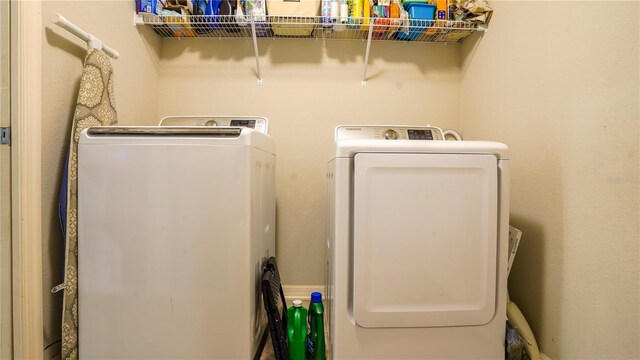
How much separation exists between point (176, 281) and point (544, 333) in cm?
160

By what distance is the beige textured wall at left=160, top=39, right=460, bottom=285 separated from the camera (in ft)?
6.71

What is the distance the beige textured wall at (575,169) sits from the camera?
3.09ft

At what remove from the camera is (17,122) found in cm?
104

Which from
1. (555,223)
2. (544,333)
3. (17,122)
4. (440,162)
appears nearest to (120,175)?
(17,122)

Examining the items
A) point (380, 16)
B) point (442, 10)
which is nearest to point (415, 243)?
point (380, 16)

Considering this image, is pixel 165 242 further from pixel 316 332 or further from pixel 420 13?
pixel 420 13

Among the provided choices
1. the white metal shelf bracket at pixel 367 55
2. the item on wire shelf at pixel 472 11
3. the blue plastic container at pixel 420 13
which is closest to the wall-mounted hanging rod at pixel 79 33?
the white metal shelf bracket at pixel 367 55

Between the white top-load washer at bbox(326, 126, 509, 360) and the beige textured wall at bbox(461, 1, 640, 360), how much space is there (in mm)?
279

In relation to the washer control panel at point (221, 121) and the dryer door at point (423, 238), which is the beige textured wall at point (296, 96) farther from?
the dryer door at point (423, 238)

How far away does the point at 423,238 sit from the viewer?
3.61 feet

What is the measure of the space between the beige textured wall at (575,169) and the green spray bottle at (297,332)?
3.57ft

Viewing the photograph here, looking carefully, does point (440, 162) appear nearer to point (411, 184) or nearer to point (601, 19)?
point (411, 184)

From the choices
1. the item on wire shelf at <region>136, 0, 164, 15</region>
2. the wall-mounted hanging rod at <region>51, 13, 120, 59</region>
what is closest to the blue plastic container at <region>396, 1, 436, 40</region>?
the item on wire shelf at <region>136, 0, 164, 15</region>

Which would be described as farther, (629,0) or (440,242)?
(440,242)
